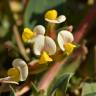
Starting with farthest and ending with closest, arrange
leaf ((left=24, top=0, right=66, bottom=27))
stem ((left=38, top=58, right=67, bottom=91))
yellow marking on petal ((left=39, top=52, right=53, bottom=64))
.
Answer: leaf ((left=24, top=0, right=66, bottom=27)) < stem ((left=38, top=58, right=67, bottom=91)) < yellow marking on petal ((left=39, top=52, right=53, bottom=64))

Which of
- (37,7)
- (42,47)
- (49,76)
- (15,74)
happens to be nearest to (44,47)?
(42,47)

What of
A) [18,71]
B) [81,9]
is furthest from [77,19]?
[18,71]

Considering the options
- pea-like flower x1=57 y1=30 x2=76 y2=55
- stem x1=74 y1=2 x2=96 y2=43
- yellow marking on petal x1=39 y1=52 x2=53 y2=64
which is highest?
pea-like flower x1=57 y1=30 x2=76 y2=55

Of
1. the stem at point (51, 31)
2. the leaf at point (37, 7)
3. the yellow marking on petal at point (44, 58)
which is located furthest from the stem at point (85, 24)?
the yellow marking on petal at point (44, 58)

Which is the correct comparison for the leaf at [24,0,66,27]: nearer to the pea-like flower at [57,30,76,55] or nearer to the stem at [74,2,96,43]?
the stem at [74,2,96,43]

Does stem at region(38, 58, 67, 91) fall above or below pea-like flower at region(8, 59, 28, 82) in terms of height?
below

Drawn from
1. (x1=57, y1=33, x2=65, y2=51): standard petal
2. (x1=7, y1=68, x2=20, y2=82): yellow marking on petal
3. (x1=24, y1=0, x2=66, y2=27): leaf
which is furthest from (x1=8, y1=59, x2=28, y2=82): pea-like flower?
(x1=24, y1=0, x2=66, y2=27): leaf

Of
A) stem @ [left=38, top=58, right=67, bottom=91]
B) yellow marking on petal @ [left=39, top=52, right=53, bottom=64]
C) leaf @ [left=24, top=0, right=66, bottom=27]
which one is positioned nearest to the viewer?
yellow marking on petal @ [left=39, top=52, right=53, bottom=64]

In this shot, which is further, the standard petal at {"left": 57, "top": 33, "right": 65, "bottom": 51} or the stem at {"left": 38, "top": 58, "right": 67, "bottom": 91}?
the stem at {"left": 38, "top": 58, "right": 67, "bottom": 91}
